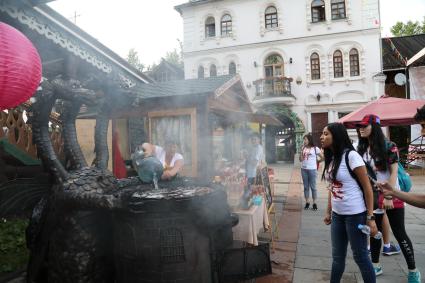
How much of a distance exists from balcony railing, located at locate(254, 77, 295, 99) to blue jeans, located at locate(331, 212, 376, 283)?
1737cm

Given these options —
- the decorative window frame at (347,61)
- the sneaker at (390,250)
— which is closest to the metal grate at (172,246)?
the sneaker at (390,250)

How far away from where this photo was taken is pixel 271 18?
68.4 feet

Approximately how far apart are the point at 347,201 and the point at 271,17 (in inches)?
796

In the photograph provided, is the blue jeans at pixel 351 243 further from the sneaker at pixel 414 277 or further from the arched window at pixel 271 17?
the arched window at pixel 271 17

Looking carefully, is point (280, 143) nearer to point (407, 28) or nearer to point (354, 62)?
point (354, 62)

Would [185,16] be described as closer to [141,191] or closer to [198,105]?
[198,105]

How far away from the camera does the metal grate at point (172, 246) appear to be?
280cm

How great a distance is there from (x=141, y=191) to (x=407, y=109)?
7762 millimetres

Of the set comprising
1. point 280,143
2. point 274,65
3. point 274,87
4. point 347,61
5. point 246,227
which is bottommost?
point 246,227

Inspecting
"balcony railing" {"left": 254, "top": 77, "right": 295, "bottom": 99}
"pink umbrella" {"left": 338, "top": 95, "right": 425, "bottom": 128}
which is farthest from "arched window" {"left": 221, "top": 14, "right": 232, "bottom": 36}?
"pink umbrella" {"left": 338, "top": 95, "right": 425, "bottom": 128}

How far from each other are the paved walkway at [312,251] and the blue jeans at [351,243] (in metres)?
0.90

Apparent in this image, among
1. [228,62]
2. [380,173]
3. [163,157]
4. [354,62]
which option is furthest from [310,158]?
[228,62]

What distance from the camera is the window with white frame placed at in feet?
68.0

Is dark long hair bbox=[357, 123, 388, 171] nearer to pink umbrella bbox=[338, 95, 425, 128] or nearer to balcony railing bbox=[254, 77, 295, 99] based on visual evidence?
pink umbrella bbox=[338, 95, 425, 128]
